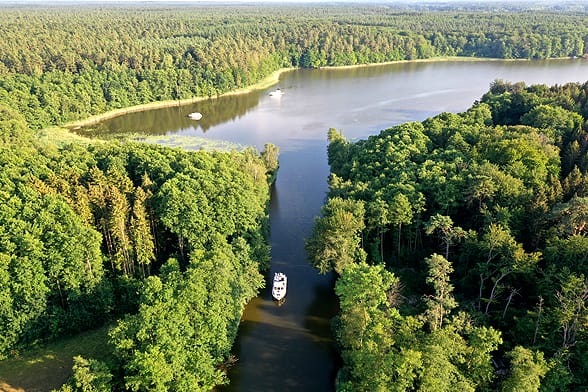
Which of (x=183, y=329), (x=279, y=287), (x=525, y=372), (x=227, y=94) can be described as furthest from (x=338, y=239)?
(x=227, y=94)

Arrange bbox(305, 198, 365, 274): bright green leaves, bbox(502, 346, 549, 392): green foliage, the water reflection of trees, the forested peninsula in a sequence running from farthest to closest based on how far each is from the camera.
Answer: the water reflection of trees < bbox(305, 198, 365, 274): bright green leaves < the forested peninsula < bbox(502, 346, 549, 392): green foliage

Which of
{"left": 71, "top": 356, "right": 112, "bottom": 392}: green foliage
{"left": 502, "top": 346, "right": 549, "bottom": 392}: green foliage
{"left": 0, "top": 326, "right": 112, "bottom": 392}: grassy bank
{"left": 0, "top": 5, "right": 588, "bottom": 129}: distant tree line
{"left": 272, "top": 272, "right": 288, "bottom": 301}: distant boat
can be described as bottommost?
{"left": 0, "top": 326, "right": 112, "bottom": 392}: grassy bank

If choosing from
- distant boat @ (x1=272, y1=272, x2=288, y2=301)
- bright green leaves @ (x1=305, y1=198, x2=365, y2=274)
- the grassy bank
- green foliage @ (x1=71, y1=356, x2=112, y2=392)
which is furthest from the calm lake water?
the grassy bank

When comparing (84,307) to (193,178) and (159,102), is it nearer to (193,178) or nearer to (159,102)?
(193,178)

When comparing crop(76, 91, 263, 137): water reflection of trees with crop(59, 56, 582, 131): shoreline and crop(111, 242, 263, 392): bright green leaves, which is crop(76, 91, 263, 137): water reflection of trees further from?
crop(111, 242, 263, 392): bright green leaves

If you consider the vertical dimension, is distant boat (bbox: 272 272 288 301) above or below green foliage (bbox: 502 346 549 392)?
below
